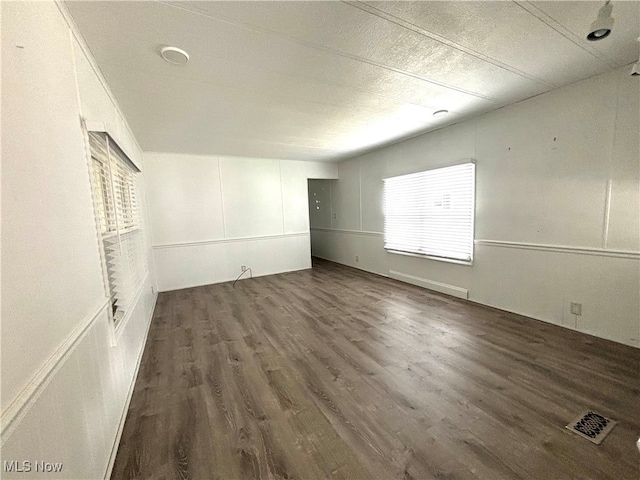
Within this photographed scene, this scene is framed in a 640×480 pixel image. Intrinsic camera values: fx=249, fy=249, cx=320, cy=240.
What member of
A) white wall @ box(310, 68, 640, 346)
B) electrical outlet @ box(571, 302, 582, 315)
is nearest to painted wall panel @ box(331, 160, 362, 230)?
white wall @ box(310, 68, 640, 346)

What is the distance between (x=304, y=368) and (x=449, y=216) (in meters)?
3.07

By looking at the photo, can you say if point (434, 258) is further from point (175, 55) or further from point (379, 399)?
point (175, 55)

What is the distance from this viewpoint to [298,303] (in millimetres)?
3922

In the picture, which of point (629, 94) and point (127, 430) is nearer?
point (127, 430)

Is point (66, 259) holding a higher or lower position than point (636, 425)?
higher

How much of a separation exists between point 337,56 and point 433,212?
2950mm

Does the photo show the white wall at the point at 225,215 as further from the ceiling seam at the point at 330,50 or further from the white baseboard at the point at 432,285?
the ceiling seam at the point at 330,50

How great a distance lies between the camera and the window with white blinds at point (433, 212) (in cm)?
362

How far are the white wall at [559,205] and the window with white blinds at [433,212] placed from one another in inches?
6.5

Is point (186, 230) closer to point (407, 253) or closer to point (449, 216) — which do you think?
point (407, 253)

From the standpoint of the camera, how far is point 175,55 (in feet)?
5.90

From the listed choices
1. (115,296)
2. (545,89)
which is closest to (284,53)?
(115,296)

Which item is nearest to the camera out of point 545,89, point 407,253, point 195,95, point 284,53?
point 284,53

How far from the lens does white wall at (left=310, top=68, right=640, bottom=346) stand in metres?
2.34
